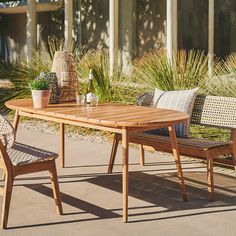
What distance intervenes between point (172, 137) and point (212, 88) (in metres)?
2.64

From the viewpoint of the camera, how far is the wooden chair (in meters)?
4.10

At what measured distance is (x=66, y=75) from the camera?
5883 millimetres

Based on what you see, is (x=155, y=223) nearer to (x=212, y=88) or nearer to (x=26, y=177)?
(x=26, y=177)

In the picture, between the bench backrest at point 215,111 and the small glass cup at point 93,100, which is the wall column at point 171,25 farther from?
the small glass cup at point 93,100

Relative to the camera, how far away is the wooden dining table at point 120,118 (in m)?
4.29

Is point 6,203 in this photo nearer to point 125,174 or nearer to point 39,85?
point 125,174

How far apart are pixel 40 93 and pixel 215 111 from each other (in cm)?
178

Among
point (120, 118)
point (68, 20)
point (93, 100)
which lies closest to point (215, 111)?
point (93, 100)

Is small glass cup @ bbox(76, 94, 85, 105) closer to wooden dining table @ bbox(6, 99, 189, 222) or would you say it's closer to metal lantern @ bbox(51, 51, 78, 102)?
wooden dining table @ bbox(6, 99, 189, 222)

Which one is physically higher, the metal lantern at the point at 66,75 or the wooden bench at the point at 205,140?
the metal lantern at the point at 66,75

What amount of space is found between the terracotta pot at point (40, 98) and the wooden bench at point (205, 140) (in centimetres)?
90

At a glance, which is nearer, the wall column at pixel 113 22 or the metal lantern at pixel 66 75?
the metal lantern at pixel 66 75

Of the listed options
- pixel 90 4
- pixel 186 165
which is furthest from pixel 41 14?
pixel 186 165

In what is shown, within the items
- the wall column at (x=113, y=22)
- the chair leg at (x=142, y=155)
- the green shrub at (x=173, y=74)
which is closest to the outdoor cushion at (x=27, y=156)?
the chair leg at (x=142, y=155)
